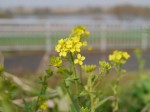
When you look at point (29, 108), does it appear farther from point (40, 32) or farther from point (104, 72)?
point (40, 32)

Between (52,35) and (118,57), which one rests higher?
(118,57)

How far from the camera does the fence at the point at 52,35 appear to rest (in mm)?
9484

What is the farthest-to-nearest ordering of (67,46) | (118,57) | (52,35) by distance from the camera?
(52,35) → (118,57) → (67,46)

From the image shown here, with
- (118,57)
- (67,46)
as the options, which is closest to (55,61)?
(67,46)

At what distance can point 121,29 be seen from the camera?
1023 cm

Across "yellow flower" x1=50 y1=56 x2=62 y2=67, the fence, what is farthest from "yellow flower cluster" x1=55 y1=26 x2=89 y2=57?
the fence

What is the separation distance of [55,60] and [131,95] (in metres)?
1.30

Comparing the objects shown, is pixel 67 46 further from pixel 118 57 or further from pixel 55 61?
pixel 118 57

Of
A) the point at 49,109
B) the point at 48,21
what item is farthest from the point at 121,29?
the point at 49,109

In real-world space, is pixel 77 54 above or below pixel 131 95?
above

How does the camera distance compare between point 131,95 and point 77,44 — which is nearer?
point 77,44

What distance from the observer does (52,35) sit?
9812 mm

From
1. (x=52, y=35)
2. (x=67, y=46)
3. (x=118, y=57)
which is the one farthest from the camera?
(x=52, y=35)

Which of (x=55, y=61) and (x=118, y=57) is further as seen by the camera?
(x=118, y=57)
